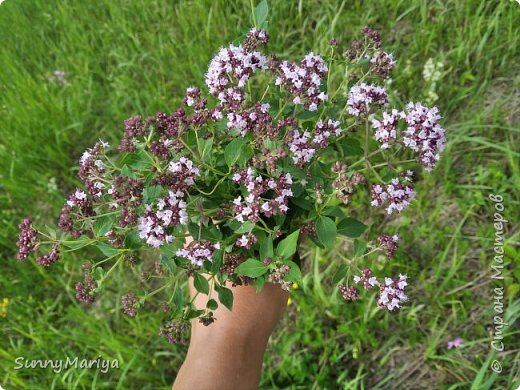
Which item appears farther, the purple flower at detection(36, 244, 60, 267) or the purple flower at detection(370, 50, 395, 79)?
the purple flower at detection(370, 50, 395, 79)

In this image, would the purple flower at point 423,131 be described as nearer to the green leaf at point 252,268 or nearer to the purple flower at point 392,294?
the purple flower at point 392,294

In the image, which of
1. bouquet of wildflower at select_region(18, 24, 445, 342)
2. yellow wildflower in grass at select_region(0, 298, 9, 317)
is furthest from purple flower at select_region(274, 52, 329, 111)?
yellow wildflower in grass at select_region(0, 298, 9, 317)

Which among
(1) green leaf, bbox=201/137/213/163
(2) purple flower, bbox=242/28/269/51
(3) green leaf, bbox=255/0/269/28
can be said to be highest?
(3) green leaf, bbox=255/0/269/28

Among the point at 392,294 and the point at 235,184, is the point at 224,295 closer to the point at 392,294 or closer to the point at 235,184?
the point at 235,184

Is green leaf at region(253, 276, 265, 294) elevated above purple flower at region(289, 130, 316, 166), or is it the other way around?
purple flower at region(289, 130, 316, 166)

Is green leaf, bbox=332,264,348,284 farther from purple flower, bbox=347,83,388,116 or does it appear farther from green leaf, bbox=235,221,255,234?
purple flower, bbox=347,83,388,116

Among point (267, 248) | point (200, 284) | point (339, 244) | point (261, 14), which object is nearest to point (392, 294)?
point (267, 248)

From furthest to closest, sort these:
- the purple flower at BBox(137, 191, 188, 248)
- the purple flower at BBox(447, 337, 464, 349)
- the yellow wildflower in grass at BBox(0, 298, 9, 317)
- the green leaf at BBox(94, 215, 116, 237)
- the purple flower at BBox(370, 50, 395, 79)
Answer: the yellow wildflower in grass at BBox(0, 298, 9, 317) → the purple flower at BBox(447, 337, 464, 349) → the purple flower at BBox(370, 50, 395, 79) → the green leaf at BBox(94, 215, 116, 237) → the purple flower at BBox(137, 191, 188, 248)

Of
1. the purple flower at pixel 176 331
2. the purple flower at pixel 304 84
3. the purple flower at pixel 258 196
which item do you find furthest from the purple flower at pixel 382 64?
the purple flower at pixel 176 331
